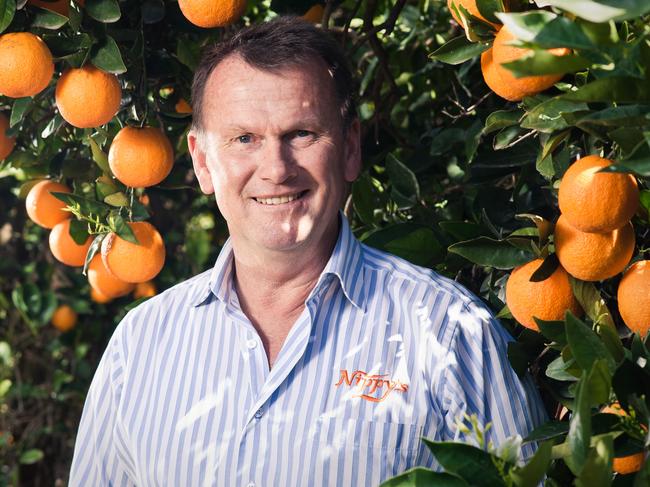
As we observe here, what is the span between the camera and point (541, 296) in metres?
1.38

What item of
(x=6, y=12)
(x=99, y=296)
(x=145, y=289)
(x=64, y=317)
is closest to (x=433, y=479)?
(x=6, y=12)

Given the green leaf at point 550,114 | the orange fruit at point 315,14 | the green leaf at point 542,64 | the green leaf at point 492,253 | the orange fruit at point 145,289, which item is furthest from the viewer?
the orange fruit at point 145,289

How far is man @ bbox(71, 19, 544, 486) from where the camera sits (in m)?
1.51

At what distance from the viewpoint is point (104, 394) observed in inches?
68.7

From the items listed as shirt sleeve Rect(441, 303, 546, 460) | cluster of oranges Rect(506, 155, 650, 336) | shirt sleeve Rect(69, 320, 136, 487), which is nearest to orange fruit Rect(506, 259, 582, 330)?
cluster of oranges Rect(506, 155, 650, 336)

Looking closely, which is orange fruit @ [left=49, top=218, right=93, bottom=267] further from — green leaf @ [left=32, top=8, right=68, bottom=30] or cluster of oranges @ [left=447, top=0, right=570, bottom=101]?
cluster of oranges @ [left=447, top=0, right=570, bottom=101]

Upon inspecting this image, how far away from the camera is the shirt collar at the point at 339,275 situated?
64.1 inches

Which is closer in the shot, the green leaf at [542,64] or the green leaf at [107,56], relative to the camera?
the green leaf at [542,64]

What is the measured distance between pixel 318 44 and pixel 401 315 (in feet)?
1.66

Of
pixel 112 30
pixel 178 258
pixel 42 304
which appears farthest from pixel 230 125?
pixel 42 304

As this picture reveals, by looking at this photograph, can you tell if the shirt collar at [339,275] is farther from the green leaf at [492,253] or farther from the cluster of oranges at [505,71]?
the cluster of oranges at [505,71]

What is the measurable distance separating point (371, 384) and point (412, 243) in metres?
0.39

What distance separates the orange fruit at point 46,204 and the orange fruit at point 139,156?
0.29 meters

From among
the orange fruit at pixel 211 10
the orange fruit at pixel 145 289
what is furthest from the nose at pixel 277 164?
the orange fruit at pixel 145 289
